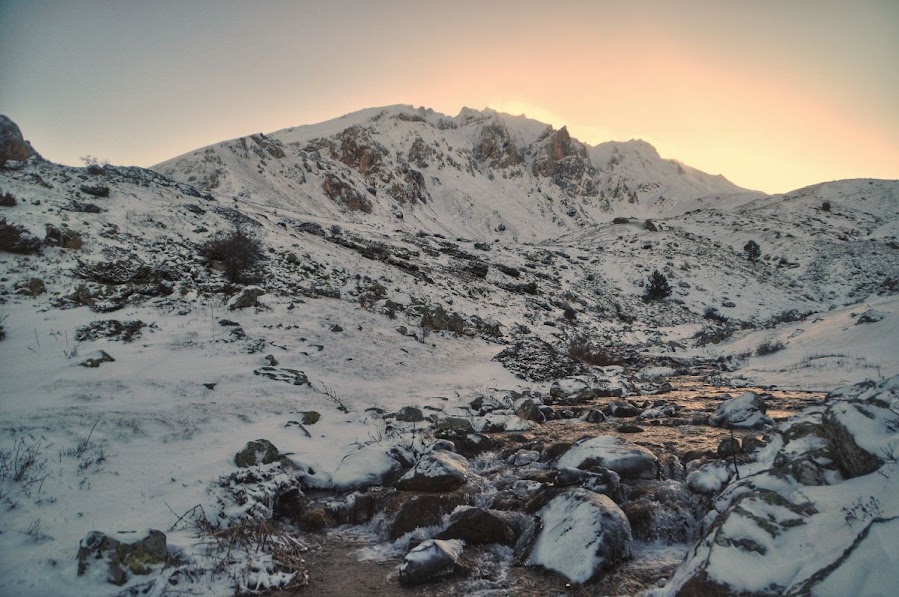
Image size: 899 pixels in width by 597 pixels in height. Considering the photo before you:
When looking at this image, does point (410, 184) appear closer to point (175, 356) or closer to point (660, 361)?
point (660, 361)

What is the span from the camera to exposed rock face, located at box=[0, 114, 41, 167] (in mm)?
26156

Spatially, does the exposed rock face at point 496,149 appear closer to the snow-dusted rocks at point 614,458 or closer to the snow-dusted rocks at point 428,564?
the snow-dusted rocks at point 614,458

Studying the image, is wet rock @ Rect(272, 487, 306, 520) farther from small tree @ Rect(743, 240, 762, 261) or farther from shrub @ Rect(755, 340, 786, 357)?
small tree @ Rect(743, 240, 762, 261)

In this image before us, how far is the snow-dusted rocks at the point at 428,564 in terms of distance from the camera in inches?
164

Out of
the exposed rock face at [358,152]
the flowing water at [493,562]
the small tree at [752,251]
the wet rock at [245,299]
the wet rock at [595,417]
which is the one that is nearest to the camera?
the flowing water at [493,562]

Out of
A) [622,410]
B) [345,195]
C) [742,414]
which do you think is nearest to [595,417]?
[622,410]

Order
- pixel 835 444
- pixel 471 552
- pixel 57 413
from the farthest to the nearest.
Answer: pixel 57 413
pixel 471 552
pixel 835 444

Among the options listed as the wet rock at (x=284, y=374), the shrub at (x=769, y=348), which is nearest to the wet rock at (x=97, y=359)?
the wet rock at (x=284, y=374)

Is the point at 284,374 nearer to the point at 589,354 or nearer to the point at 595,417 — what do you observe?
the point at 595,417

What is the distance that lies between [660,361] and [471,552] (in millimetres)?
16775

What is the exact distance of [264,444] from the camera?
640 centimetres

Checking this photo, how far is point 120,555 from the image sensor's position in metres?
3.76

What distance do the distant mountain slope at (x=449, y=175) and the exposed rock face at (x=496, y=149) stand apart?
0.96 feet

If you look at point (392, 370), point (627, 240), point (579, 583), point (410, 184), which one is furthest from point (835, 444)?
point (410, 184)
